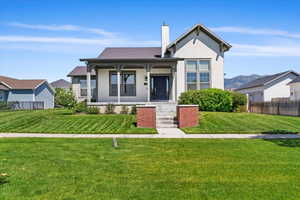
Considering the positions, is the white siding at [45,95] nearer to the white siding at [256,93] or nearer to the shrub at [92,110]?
the shrub at [92,110]

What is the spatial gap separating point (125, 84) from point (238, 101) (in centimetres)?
888

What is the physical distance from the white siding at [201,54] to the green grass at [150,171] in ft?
41.1

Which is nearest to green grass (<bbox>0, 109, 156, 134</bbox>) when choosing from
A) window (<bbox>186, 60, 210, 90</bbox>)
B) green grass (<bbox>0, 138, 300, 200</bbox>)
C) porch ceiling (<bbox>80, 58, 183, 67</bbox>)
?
green grass (<bbox>0, 138, 300, 200</bbox>)

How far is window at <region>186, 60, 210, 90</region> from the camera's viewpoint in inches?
816

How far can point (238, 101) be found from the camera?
18516 millimetres

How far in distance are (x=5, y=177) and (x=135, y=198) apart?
2.76 meters

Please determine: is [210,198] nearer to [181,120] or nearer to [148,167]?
[148,167]

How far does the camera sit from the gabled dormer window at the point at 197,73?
20.7m

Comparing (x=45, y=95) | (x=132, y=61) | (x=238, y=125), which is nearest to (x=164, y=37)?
(x=132, y=61)

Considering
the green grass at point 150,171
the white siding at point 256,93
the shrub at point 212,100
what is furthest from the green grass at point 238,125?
the white siding at point 256,93

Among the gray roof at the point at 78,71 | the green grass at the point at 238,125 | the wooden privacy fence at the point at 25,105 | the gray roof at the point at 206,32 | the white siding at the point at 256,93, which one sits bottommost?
the green grass at the point at 238,125

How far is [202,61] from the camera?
2080 centimetres

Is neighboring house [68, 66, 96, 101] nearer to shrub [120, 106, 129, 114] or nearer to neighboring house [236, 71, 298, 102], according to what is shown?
shrub [120, 106, 129, 114]

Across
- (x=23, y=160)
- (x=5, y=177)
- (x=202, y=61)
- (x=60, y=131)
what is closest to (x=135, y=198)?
(x=5, y=177)
